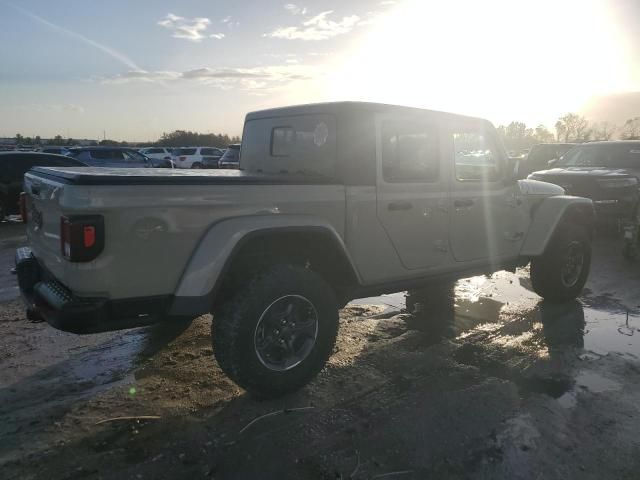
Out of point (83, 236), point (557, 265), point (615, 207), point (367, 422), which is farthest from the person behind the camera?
point (615, 207)

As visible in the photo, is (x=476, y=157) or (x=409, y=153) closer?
(x=409, y=153)

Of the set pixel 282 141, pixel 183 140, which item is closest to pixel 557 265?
pixel 282 141

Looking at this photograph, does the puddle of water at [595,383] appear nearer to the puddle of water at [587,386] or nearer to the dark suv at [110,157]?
the puddle of water at [587,386]

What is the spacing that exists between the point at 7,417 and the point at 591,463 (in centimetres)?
348

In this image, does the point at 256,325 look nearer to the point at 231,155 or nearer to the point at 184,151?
the point at 231,155

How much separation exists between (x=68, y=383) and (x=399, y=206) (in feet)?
9.16

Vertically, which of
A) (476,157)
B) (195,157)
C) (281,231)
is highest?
(195,157)

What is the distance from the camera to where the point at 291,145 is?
14.0 feet

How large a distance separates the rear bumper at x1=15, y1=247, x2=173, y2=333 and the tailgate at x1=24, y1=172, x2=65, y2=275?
152mm

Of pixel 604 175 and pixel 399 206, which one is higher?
pixel 604 175

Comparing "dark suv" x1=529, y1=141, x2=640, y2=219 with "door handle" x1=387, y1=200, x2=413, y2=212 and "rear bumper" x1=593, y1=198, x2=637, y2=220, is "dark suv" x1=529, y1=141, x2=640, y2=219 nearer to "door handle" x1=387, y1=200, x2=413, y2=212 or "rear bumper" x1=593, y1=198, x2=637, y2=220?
"rear bumper" x1=593, y1=198, x2=637, y2=220

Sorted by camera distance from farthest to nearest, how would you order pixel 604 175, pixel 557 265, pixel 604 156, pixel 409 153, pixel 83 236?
pixel 604 156 → pixel 604 175 → pixel 557 265 → pixel 409 153 → pixel 83 236

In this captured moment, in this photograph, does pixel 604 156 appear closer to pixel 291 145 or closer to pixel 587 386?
pixel 587 386

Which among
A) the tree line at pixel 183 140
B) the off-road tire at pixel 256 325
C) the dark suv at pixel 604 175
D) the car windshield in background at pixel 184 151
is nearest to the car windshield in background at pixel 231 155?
the dark suv at pixel 604 175
